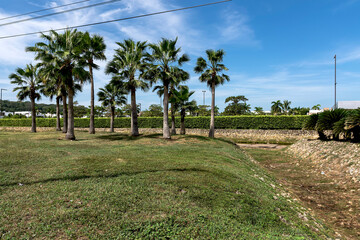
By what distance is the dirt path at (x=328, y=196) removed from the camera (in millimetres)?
6180

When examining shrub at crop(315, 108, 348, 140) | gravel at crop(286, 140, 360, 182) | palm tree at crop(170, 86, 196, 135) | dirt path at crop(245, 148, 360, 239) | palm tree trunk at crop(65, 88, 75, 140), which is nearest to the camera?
dirt path at crop(245, 148, 360, 239)

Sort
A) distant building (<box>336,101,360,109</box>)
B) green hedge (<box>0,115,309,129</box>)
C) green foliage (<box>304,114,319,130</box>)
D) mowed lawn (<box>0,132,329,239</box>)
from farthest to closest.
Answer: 1. distant building (<box>336,101,360,109</box>)
2. green hedge (<box>0,115,309,129</box>)
3. green foliage (<box>304,114,319,130</box>)
4. mowed lawn (<box>0,132,329,239</box>)

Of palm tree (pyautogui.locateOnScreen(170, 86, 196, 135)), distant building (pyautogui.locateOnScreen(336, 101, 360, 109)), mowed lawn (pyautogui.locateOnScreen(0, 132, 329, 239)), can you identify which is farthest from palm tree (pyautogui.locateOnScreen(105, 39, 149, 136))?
distant building (pyautogui.locateOnScreen(336, 101, 360, 109))

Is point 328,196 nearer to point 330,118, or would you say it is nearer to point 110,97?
point 330,118

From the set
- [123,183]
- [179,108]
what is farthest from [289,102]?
[123,183]

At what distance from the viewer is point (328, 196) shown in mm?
8602

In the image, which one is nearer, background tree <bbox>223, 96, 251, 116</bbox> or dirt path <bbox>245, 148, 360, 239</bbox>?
dirt path <bbox>245, 148, 360, 239</bbox>

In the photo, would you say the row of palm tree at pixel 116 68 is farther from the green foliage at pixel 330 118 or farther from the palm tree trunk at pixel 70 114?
the green foliage at pixel 330 118

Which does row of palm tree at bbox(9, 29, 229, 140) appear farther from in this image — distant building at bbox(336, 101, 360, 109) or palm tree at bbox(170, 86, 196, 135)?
distant building at bbox(336, 101, 360, 109)

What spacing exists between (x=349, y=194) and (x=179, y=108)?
23115mm

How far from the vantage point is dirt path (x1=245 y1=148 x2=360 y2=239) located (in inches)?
243

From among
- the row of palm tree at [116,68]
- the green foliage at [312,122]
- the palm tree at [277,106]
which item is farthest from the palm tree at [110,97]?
the palm tree at [277,106]

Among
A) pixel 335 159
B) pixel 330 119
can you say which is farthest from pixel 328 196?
pixel 330 119

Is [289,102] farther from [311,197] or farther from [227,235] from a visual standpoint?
[227,235]
